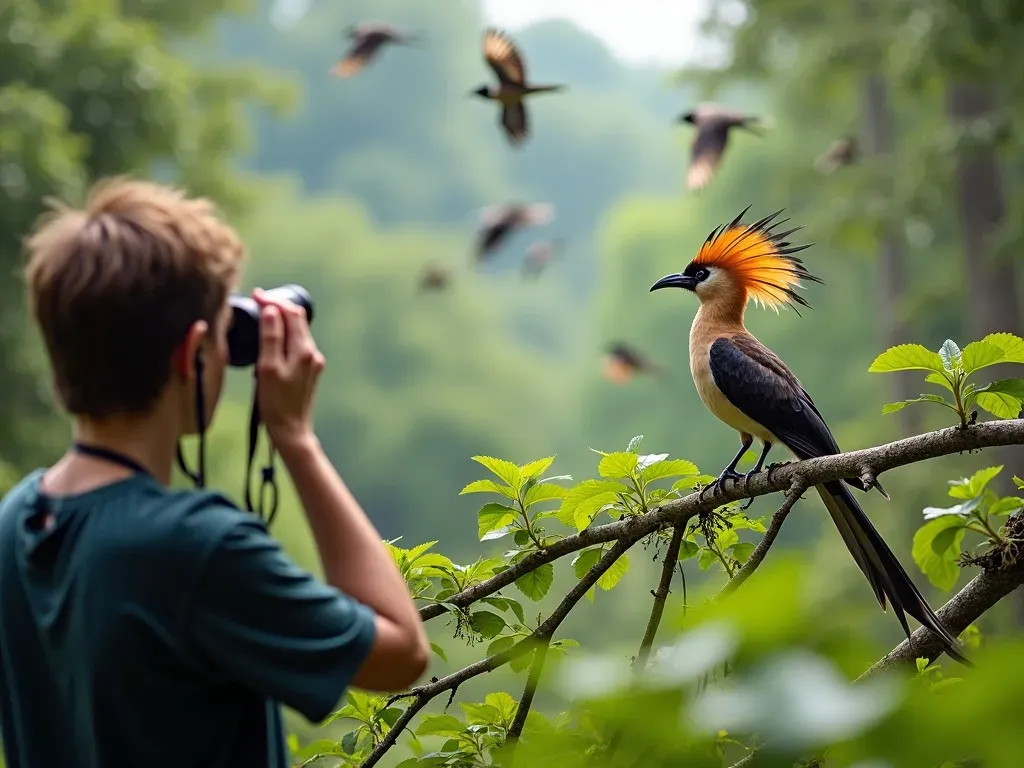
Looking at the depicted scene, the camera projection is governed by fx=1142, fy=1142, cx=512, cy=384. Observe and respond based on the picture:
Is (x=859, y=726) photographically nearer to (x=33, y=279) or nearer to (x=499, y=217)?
(x=33, y=279)

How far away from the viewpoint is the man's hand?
3.23 feet

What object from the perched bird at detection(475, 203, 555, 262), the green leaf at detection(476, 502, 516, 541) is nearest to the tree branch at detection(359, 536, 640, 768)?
the green leaf at detection(476, 502, 516, 541)

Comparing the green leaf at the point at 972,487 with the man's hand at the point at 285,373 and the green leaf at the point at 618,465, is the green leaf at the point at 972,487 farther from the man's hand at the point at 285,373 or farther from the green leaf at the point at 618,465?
the man's hand at the point at 285,373

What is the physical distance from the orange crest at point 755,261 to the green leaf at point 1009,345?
3.62 feet

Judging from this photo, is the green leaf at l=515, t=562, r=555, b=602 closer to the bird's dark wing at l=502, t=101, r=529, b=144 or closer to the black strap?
the black strap

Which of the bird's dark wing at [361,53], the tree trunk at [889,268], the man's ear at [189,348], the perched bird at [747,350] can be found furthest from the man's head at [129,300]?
the tree trunk at [889,268]

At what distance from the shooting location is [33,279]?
0.93m

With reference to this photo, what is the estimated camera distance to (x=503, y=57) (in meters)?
4.43

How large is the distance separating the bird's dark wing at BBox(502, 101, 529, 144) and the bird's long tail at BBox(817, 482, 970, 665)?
285 centimetres

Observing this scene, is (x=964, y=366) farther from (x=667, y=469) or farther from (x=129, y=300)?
(x=129, y=300)

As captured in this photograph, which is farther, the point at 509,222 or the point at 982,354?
the point at 509,222

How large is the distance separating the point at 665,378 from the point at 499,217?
1041 centimetres

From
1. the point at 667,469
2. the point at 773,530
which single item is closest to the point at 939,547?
the point at 773,530

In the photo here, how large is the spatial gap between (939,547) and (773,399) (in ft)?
3.02
